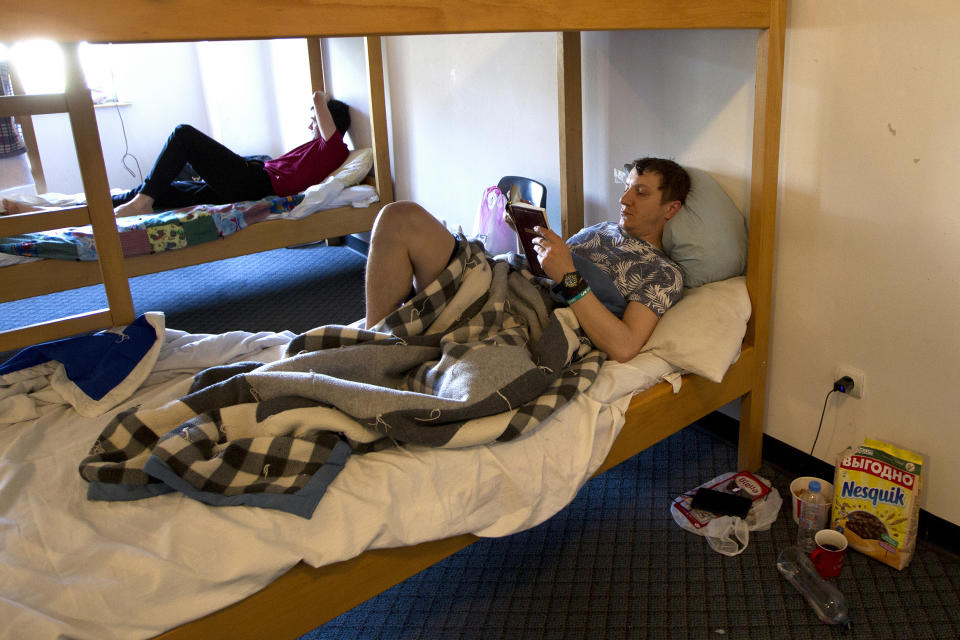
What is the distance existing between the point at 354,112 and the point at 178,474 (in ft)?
9.46

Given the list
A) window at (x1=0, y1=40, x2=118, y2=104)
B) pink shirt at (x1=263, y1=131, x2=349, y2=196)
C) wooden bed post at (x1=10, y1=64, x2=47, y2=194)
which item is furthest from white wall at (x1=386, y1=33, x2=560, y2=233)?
window at (x1=0, y1=40, x2=118, y2=104)

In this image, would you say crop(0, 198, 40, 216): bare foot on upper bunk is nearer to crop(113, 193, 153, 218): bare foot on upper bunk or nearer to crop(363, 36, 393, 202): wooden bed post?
crop(113, 193, 153, 218): bare foot on upper bunk

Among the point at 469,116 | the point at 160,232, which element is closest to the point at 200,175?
the point at 160,232

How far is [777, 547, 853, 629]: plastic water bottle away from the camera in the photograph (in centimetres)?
135

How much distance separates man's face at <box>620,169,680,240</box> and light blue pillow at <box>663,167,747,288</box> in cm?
3

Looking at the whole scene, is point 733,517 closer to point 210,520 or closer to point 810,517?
point 810,517

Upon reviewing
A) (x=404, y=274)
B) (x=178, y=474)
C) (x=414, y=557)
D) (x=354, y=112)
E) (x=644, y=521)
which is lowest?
(x=644, y=521)

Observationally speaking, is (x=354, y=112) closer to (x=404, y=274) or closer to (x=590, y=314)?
(x=404, y=274)

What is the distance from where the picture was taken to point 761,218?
63.2 inches

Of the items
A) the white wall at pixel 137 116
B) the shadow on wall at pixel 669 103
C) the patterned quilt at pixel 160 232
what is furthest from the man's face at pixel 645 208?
the white wall at pixel 137 116

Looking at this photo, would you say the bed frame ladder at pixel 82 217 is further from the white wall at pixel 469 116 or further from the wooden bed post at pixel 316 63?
the wooden bed post at pixel 316 63

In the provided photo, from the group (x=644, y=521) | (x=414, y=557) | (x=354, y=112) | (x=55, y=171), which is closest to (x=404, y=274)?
(x=414, y=557)

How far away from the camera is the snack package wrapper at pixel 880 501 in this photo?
144 cm

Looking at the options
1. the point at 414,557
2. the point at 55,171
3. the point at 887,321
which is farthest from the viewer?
the point at 55,171
